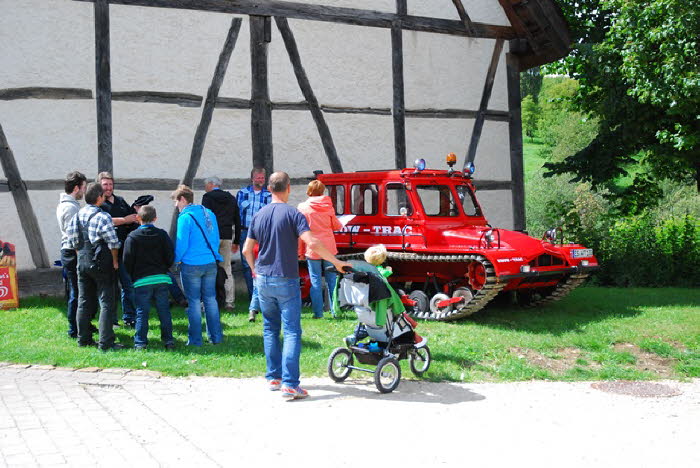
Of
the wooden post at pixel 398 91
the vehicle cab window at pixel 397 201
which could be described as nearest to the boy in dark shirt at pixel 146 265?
the vehicle cab window at pixel 397 201

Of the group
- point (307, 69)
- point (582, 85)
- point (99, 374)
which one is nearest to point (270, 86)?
point (307, 69)

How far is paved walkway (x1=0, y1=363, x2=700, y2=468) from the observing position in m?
4.54

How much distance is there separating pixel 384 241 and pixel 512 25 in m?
6.72

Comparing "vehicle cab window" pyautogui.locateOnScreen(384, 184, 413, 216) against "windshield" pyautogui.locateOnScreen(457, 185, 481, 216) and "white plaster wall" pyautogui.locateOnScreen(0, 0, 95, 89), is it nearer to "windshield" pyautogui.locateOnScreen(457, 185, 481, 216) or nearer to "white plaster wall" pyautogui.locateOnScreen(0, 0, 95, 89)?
"windshield" pyautogui.locateOnScreen(457, 185, 481, 216)

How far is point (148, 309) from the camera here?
7656 millimetres

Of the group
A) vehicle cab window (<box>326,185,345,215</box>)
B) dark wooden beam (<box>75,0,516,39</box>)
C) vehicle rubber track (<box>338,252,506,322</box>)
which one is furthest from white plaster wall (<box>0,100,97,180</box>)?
vehicle rubber track (<box>338,252,506,322</box>)

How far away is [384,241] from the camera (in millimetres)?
10320

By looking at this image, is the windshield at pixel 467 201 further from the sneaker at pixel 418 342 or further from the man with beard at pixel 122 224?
the man with beard at pixel 122 224

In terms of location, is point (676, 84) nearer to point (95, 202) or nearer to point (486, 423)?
point (486, 423)

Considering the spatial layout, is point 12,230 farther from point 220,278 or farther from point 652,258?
point 652,258

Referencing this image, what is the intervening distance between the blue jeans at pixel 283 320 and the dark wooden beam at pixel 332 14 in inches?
276

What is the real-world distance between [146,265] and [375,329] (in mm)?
2628

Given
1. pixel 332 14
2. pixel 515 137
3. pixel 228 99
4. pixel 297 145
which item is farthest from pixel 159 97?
pixel 515 137

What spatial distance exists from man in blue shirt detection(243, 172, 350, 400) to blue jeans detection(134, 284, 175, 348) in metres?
1.83
